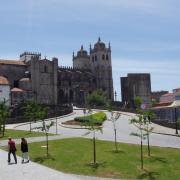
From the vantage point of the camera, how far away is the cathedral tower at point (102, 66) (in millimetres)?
127562

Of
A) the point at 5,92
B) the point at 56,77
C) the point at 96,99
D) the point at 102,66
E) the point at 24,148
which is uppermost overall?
the point at 102,66

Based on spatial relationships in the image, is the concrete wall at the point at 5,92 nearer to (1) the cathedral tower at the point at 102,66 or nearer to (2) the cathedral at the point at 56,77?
(2) the cathedral at the point at 56,77

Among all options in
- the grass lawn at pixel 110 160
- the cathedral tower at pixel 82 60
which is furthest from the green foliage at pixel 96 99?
the grass lawn at pixel 110 160

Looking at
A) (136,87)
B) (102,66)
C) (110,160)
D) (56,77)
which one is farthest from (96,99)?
(110,160)

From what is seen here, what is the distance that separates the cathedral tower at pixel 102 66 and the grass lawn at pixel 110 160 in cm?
9258

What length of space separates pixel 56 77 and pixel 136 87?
2486 cm

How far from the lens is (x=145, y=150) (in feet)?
102

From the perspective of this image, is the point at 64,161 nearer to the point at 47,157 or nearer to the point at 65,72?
the point at 47,157

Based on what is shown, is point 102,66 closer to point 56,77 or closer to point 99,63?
point 99,63

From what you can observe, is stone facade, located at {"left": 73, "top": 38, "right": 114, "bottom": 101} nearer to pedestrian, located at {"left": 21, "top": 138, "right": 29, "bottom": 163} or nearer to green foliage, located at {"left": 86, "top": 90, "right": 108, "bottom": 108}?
green foliage, located at {"left": 86, "top": 90, "right": 108, "bottom": 108}

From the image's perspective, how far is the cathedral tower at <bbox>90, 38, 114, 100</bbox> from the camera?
12756cm

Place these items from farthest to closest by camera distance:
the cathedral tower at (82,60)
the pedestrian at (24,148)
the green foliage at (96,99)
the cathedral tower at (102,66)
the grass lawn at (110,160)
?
the cathedral tower at (82,60), the cathedral tower at (102,66), the green foliage at (96,99), the pedestrian at (24,148), the grass lawn at (110,160)

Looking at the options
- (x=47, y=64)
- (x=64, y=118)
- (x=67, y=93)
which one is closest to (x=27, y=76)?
(x=47, y=64)

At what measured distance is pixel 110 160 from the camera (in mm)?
26953
